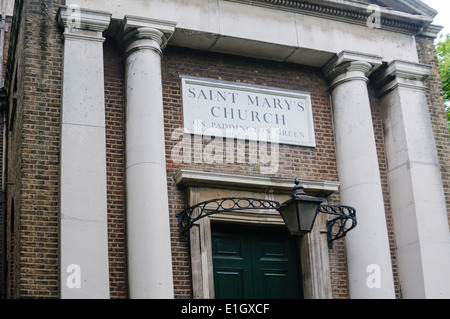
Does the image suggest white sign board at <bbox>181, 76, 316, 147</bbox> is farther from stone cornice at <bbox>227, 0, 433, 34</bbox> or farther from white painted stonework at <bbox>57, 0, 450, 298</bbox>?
stone cornice at <bbox>227, 0, 433, 34</bbox>

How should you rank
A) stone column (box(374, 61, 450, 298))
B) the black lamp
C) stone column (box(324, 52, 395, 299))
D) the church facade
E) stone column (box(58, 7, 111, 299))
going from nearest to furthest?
1. the black lamp
2. stone column (box(58, 7, 111, 299))
3. the church facade
4. stone column (box(324, 52, 395, 299))
5. stone column (box(374, 61, 450, 298))

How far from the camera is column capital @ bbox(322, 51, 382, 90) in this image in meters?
12.9

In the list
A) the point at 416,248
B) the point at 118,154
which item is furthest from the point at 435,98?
the point at 118,154

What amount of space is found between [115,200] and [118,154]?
716 millimetres

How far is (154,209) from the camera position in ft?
34.6

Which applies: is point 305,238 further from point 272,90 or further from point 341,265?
point 272,90

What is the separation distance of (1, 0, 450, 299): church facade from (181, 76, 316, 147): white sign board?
24mm

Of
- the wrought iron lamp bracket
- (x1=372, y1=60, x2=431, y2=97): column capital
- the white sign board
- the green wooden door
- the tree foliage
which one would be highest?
the tree foliage

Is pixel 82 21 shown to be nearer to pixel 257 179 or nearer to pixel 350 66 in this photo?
pixel 257 179

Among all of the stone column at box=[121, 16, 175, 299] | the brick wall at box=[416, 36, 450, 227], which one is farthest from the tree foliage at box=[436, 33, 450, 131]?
the stone column at box=[121, 16, 175, 299]

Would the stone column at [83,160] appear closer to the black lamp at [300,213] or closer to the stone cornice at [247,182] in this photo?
the stone cornice at [247,182]

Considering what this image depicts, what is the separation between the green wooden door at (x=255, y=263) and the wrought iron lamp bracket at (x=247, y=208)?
0.41 metres

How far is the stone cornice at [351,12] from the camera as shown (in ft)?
42.2

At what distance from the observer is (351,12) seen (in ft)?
43.4
